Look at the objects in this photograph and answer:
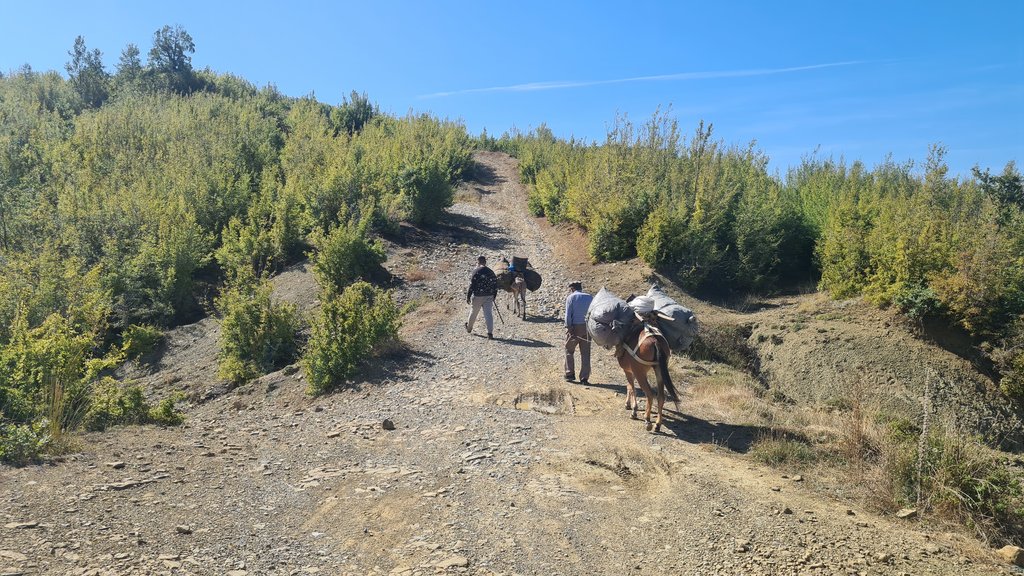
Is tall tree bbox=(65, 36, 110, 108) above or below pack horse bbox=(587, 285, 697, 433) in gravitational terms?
above

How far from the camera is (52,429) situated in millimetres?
6688

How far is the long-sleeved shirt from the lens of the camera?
9547 millimetres

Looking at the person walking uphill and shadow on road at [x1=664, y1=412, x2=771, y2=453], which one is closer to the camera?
shadow on road at [x1=664, y1=412, x2=771, y2=453]

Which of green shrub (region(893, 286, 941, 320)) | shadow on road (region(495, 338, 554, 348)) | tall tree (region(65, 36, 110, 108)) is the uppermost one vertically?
tall tree (region(65, 36, 110, 108))

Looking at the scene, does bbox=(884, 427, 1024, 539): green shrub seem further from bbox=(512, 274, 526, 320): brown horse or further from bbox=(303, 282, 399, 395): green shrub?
bbox=(512, 274, 526, 320): brown horse

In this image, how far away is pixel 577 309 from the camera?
962cm

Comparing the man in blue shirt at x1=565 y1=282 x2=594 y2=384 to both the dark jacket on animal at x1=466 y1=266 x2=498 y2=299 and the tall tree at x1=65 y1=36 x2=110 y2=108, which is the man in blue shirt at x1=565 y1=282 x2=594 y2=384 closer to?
the dark jacket on animal at x1=466 y1=266 x2=498 y2=299

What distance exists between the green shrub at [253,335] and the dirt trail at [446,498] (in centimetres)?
198

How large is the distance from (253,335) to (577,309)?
6.93 m

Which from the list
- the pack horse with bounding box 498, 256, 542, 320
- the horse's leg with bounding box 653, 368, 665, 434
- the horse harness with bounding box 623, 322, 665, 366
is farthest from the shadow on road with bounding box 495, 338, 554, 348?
the horse's leg with bounding box 653, 368, 665, 434

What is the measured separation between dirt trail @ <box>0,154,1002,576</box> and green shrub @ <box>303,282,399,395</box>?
0.50m

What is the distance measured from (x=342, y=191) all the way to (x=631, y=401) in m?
15.7

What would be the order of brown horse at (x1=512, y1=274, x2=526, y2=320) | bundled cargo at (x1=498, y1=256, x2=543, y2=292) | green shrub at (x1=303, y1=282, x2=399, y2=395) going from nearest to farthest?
green shrub at (x1=303, y1=282, x2=399, y2=395) → bundled cargo at (x1=498, y1=256, x2=543, y2=292) → brown horse at (x1=512, y1=274, x2=526, y2=320)

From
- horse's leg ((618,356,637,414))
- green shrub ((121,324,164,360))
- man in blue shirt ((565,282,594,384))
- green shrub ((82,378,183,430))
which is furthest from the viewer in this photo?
green shrub ((121,324,164,360))
